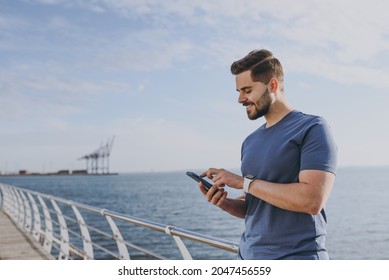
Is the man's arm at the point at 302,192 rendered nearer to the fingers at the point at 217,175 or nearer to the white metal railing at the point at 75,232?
the fingers at the point at 217,175

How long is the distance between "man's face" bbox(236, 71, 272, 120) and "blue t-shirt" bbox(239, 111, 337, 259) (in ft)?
0.16

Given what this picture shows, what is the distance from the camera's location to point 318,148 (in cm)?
92

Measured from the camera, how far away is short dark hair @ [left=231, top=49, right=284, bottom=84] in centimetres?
103

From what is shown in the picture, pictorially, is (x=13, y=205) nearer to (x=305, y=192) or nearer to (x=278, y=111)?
(x=278, y=111)

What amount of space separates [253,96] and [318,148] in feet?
0.65

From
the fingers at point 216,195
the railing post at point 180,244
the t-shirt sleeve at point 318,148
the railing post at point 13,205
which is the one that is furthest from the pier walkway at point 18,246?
the t-shirt sleeve at point 318,148

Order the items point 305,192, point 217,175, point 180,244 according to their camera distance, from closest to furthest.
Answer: point 305,192 < point 217,175 < point 180,244

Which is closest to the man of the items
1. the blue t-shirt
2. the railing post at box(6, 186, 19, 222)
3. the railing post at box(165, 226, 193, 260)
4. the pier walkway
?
the blue t-shirt

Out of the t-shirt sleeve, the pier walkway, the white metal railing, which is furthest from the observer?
the pier walkway

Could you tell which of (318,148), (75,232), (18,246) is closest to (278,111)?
(318,148)

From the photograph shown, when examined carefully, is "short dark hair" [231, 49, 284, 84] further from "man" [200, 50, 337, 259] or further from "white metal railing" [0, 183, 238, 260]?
"white metal railing" [0, 183, 238, 260]
